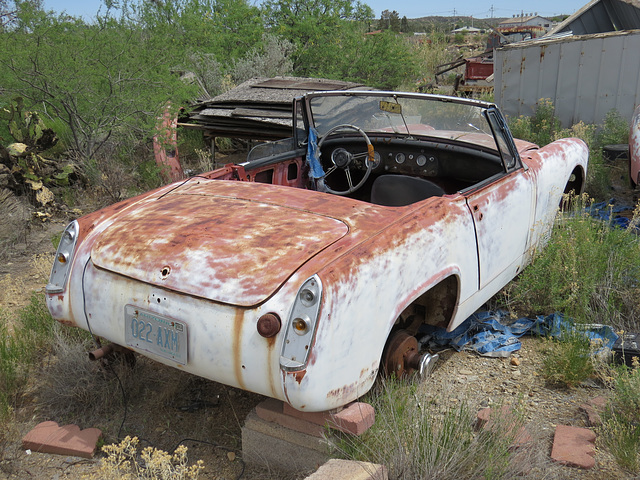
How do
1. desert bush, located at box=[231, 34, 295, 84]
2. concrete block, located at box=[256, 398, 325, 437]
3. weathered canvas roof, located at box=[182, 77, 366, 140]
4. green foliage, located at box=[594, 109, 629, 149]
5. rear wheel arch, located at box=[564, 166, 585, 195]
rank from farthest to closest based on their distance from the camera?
desert bush, located at box=[231, 34, 295, 84]
weathered canvas roof, located at box=[182, 77, 366, 140]
green foliage, located at box=[594, 109, 629, 149]
rear wheel arch, located at box=[564, 166, 585, 195]
concrete block, located at box=[256, 398, 325, 437]

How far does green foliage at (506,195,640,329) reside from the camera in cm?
404

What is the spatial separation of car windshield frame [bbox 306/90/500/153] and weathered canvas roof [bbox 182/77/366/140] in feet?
11.6

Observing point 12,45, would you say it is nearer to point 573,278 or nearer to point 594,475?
point 573,278

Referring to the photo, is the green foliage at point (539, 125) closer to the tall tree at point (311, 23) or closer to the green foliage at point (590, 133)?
the green foliage at point (590, 133)

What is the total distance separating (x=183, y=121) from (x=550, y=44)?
19.4 feet

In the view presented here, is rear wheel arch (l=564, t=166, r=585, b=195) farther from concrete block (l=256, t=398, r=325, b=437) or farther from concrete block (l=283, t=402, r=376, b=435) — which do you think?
concrete block (l=256, t=398, r=325, b=437)

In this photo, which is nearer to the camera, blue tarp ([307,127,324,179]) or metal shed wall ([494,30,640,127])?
blue tarp ([307,127,324,179])

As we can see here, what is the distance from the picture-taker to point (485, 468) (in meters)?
2.46

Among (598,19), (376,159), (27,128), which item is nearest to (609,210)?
(376,159)

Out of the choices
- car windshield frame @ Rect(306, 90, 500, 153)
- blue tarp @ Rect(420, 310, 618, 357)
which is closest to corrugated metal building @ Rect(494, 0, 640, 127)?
car windshield frame @ Rect(306, 90, 500, 153)

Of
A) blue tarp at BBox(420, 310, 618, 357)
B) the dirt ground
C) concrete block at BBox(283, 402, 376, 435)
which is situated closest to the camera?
concrete block at BBox(283, 402, 376, 435)

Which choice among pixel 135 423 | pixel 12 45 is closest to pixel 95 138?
pixel 12 45

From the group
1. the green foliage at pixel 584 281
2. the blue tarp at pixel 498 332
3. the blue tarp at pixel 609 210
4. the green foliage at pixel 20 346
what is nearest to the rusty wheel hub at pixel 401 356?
the blue tarp at pixel 498 332

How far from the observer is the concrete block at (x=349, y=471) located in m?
2.38
